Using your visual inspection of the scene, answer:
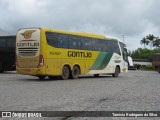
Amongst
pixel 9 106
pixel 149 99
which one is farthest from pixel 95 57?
pixel 9 106

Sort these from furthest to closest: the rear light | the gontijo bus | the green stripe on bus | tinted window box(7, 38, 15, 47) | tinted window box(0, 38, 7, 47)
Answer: tinted window box(0, 38, 7, 47), tinted window box(7, 38, 15, 47), the green stripe on bus, the gontijo bus, the rear light

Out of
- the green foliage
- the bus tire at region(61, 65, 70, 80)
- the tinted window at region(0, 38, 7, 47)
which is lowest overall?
the bus tire at region(61, 65, 70, 80)

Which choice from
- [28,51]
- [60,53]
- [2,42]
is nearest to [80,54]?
[60,53]

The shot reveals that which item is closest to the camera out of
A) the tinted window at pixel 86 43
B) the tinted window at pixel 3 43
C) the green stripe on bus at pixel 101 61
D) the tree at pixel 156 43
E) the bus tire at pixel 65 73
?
the bus tire at pixel 65 73

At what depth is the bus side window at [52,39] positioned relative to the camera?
25561mm

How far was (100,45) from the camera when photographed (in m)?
31.3

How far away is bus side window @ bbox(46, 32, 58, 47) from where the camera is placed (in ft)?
83.9

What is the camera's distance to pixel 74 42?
28.1 m

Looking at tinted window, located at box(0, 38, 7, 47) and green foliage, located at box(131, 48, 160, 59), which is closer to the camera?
tinted window, located at box(0, 38, 7, 47)

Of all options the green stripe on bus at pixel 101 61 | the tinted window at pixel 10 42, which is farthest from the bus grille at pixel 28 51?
the tinted window at pixel 10 42

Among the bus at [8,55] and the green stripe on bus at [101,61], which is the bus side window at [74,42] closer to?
the green stripe on bus at [101,61]

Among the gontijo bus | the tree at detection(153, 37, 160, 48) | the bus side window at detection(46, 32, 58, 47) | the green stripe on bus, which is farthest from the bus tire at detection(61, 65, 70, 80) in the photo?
the tree at detection(153, 37, 160, 48)

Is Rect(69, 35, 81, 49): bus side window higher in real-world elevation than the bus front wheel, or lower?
higher

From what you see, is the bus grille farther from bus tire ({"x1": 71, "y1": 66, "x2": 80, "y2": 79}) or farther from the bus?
the bus
